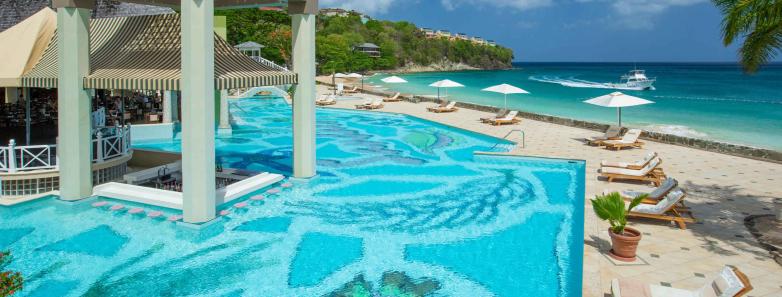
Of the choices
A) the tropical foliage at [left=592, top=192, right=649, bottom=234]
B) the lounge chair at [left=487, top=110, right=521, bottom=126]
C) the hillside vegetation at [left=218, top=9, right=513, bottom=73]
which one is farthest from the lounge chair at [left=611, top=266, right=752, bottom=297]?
the hillside vegetation at [left=218, top=9, right=513, bottom=73]

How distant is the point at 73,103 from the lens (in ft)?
34.2

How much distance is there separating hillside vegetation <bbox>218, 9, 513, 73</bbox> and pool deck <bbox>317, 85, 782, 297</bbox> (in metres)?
31.7

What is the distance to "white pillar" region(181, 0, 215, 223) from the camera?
873 centimetres

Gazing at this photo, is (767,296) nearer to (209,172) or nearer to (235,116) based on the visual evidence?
(209,172)

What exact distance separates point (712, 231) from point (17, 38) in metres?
14.2

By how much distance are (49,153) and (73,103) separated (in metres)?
1.50

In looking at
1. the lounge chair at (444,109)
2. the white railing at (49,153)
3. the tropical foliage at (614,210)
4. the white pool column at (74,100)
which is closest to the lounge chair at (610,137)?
the lounge chair at (444,109)

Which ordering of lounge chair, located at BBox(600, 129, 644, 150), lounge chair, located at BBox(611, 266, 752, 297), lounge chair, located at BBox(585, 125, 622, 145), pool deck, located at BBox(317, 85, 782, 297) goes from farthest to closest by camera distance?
1. lounge chair, located at BBox(585, 125, 622, 145)
2. lounge chair, located at BBox(600, 129, 644, 150)
3. pool deck, located at BBox(317, 85, 782, 297)
4. lounge chair, located at BBox(611, 266, 752, 297)

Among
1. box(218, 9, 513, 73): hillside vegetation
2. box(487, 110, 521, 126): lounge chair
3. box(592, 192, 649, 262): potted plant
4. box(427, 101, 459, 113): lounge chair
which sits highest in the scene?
box(218, 9, 513, 73): hillside vegetation

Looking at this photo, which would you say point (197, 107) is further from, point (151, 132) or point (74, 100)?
point (151, 132)

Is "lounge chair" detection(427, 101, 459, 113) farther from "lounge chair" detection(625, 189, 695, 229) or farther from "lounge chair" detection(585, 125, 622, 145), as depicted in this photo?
"lounge chair" detection(625, 189, 695, 229)

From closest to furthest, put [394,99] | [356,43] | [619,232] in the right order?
[619,232] < [394,99] < [356,43]

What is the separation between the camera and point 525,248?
8.99 meters

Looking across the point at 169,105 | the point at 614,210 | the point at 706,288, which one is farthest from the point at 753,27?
the point at 169,105
